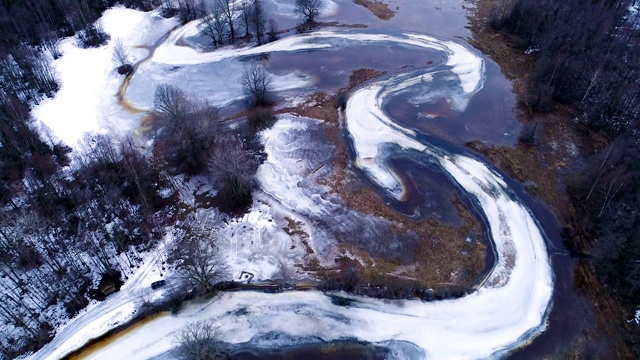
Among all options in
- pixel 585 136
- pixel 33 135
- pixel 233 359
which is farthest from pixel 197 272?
pixel 585 136

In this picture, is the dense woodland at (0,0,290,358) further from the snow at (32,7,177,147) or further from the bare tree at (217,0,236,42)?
the bare tree at (217,0,236,42)

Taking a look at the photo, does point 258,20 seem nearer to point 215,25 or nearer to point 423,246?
point 215,25

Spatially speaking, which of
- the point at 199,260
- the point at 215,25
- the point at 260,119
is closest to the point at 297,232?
the point at 199,260

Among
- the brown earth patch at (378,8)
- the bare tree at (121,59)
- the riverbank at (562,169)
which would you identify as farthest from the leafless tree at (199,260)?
the brown earth patch at (378,8)

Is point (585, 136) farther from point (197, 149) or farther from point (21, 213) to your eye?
point (21, 213)

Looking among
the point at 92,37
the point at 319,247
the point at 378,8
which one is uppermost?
the point at 92,37

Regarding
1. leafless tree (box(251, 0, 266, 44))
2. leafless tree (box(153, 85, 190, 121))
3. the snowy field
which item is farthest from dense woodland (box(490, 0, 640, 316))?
leafless tree (box(153, 85, 190, 121))

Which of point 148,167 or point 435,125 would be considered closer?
point 148,167
